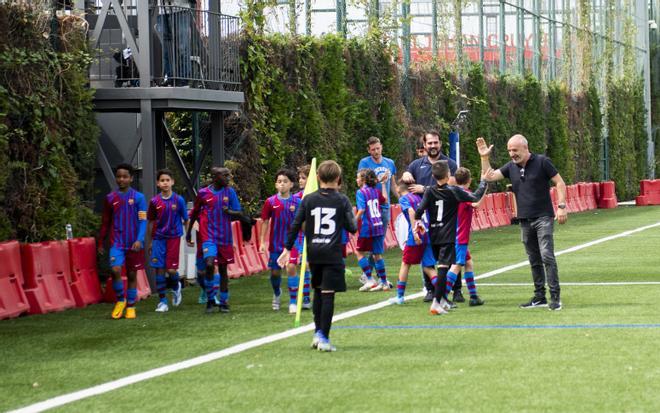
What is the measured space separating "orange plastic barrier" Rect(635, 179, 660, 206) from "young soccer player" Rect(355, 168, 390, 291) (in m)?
33.8

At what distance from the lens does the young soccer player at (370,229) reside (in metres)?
18.1

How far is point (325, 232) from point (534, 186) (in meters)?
3.81

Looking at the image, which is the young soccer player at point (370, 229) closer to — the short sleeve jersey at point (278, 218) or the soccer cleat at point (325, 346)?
the short sleeve jersey at point (278, 218)

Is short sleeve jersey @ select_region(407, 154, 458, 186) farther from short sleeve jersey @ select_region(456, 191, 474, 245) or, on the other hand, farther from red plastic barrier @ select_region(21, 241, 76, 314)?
red plastic barrier @ select_region(21, 241, 76, 314)

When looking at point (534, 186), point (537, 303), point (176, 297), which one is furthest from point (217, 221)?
point (537, 303)

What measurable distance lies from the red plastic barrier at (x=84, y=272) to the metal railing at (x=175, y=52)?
3.03m

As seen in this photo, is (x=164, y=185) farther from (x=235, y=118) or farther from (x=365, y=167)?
(x=235, y=118)

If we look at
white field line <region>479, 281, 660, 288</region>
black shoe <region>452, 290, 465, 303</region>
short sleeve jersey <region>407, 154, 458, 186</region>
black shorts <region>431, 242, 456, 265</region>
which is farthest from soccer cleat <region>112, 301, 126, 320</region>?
white field line <region>479, 281, 660, 288</region>

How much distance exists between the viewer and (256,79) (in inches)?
952

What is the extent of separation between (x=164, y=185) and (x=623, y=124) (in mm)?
44267

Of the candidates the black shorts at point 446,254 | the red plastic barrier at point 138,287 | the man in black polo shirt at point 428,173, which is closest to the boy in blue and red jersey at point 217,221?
the red plastic barrier at point 138,287

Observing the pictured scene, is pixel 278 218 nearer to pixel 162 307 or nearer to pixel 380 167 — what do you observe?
pixel 162 307

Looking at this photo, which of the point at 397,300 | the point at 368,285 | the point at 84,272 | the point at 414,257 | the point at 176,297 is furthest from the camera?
the point at 368,285

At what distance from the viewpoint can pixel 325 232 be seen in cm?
1220
